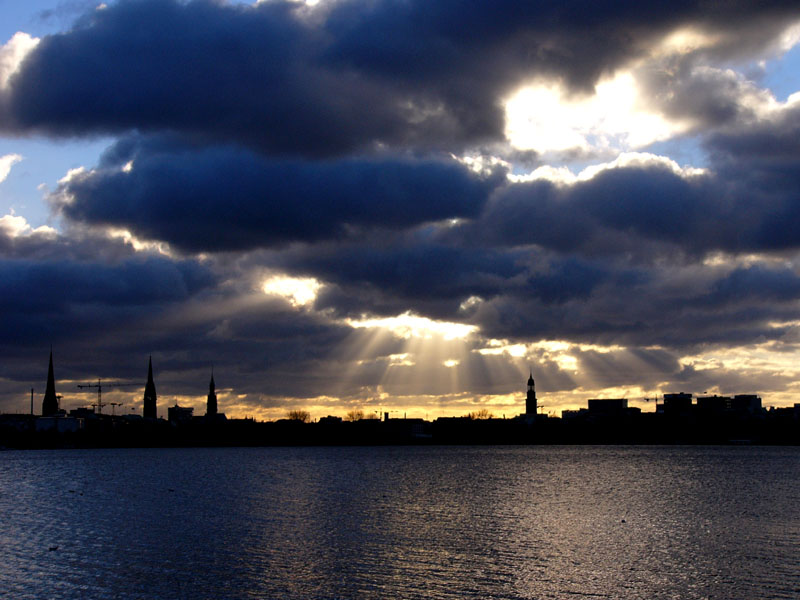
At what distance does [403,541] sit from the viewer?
226 feet

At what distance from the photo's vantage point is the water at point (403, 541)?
51.6 m

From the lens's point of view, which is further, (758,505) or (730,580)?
(758,505)

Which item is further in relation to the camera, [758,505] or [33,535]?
[758,505]

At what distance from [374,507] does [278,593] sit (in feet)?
153

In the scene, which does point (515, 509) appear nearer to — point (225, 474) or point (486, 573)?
point (486, 573)

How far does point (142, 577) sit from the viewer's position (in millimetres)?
54844

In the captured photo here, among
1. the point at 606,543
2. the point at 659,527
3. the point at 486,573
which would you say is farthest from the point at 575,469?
the point at 486,573

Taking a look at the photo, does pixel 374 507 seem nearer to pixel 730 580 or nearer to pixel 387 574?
pixel 387 574

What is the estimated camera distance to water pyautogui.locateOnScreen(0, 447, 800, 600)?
51.6 meters

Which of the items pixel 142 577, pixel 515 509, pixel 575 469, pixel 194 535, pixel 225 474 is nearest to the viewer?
pixel 142 577

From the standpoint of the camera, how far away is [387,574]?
182 ft

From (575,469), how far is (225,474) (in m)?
67.3

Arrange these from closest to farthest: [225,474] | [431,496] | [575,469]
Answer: [431,496] < [225,474] < [575,469]

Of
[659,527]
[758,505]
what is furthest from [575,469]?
[659,527]
